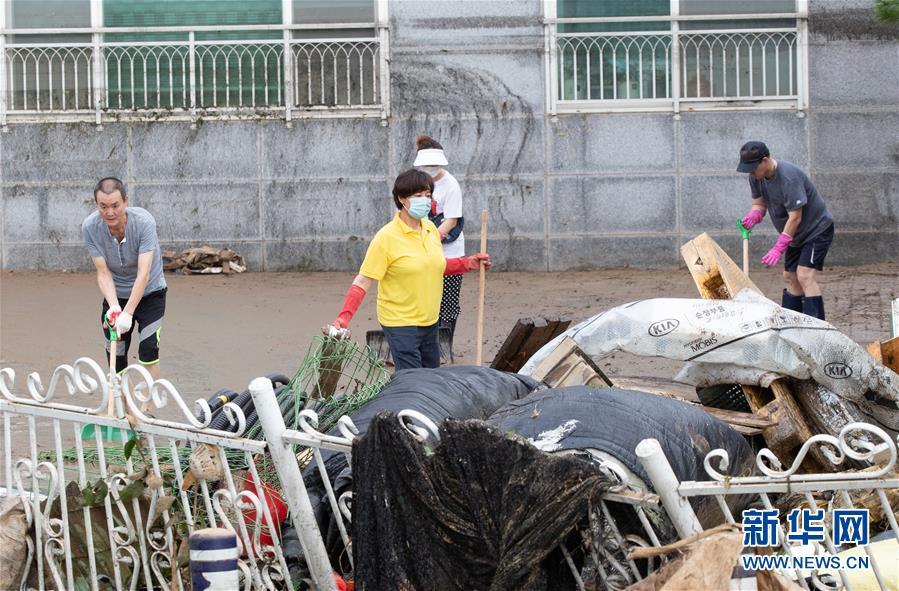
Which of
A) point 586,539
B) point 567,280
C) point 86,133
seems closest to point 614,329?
point 586,539

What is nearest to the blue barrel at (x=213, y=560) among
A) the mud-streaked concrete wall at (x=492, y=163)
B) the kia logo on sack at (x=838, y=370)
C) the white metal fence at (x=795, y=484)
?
the white metal fence at (x=795, y=484)

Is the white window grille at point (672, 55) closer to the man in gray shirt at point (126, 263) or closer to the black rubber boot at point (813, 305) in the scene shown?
the black rubber boot at point (813, 305)

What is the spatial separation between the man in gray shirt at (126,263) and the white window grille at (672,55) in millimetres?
5793

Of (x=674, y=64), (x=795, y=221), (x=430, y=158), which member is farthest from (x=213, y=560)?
(x=674, y=64)

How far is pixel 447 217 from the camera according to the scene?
25.6 feet

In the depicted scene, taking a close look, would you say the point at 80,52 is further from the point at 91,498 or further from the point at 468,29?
the point at 91,498

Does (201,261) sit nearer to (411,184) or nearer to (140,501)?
(411,184)

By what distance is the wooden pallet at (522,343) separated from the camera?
667 centimetres

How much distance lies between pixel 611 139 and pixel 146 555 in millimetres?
8382

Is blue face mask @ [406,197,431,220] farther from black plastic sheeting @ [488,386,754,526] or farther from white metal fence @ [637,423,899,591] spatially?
white metal fence @ [637,423,899,591]

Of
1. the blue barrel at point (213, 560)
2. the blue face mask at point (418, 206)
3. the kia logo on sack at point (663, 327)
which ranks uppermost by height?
the blue face mask at point (418, 206)

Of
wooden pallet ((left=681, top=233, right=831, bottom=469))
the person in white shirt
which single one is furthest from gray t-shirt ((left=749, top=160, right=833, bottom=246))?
the person in white shirt

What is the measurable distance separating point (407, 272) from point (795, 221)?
11.1 feet

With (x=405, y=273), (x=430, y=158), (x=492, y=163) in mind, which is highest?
(x=492, y=163)
